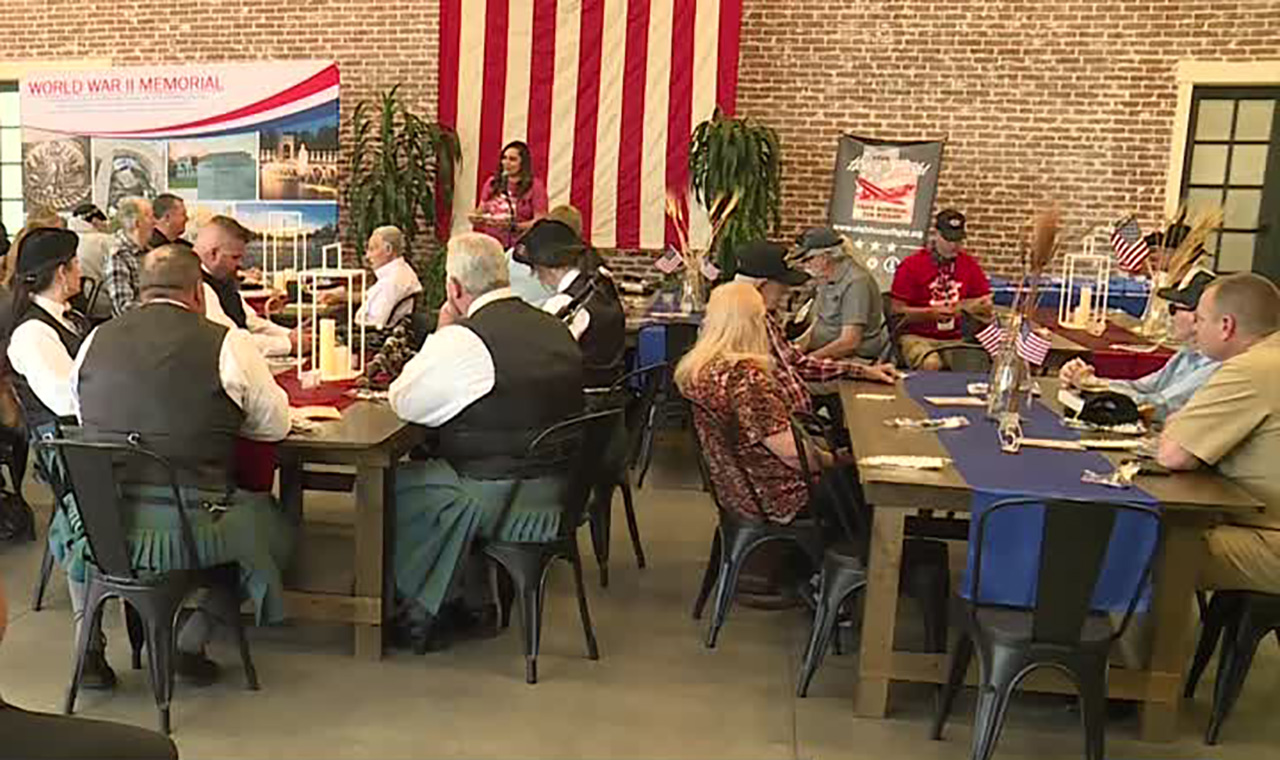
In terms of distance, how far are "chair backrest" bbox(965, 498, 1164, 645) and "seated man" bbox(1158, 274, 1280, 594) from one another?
14.8 inches

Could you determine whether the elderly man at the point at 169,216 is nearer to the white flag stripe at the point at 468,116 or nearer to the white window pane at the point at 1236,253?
the white flag stripe at the point at 468,116

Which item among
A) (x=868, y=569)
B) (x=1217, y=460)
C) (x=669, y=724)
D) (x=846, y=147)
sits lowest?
(x=669, y=724)

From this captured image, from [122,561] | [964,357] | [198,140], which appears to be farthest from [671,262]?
[122,561]

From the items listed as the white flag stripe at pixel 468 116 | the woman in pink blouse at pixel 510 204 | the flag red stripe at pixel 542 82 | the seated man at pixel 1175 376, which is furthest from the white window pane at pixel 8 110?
the seated man at pixel 1175 376

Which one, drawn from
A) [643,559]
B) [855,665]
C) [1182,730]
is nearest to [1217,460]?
[1182,730]

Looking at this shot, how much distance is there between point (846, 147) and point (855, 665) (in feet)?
18.3

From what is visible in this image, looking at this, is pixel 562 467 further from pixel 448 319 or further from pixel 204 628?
pixel 204 628

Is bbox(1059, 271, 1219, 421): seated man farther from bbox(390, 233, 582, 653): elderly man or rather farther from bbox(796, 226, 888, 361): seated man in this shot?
bbox(390, 233, 582, 653): elderly man

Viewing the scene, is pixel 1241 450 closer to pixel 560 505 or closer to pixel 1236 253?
pixel 560 505

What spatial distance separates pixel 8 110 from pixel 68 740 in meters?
9.91

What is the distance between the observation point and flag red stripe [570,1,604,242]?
8.63 metres

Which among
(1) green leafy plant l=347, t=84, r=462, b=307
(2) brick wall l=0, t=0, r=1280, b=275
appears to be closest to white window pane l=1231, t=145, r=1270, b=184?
(2) brick wall l=0, t=0, r=1280, b=275

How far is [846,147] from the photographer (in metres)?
8.46

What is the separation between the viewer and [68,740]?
1.80 meters
